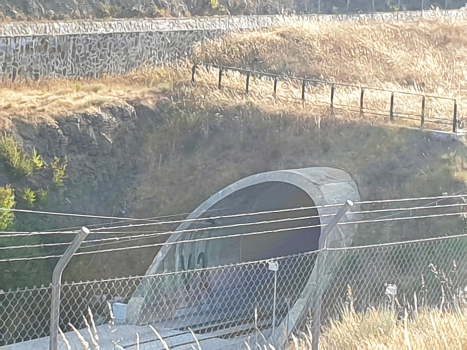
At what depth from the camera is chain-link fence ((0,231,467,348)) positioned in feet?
43.6

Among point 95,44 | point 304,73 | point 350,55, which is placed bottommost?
point 304,73

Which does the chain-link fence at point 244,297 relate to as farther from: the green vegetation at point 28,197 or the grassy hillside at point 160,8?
the grassy hillside at point 160,8

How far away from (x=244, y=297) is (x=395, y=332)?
8.59 meters

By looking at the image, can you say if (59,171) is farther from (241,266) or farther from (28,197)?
(241,266)

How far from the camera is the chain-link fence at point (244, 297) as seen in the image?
1329cm

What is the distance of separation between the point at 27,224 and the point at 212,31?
A: 48.6 ft

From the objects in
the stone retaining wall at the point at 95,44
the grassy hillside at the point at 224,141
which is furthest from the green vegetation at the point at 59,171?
the stone retaining wall at the point at 95,44

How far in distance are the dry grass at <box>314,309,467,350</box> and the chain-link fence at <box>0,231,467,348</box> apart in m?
2.89

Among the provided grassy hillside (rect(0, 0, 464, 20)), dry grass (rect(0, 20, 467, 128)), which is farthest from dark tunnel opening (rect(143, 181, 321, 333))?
grassy hillside (rect(0, 0, 464, 20))

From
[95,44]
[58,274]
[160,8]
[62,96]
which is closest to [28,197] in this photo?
[62,96]

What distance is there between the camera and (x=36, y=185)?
19.3m

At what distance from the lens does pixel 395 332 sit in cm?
822

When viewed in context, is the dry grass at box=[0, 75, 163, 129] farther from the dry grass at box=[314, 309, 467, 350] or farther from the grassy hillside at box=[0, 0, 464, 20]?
the dry grass at box=[314, 309, 467, 350]

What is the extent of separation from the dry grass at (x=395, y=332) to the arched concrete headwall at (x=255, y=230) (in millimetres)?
5505
